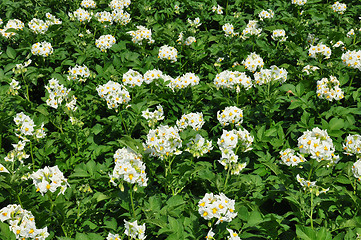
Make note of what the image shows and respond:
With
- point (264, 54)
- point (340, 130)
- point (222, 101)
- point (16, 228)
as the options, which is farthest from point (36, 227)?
point (264, 54)

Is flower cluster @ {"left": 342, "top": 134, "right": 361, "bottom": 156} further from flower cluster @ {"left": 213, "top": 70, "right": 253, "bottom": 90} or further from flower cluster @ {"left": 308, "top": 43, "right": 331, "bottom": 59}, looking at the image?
flower cluster @ {"left": 308, "top": 43, "right": 331, "bottom": 59}

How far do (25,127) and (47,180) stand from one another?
2.96ft

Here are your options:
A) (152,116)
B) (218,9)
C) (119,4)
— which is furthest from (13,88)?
(218,9)

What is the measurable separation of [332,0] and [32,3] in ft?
16.9

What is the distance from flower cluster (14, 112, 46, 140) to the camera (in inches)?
128

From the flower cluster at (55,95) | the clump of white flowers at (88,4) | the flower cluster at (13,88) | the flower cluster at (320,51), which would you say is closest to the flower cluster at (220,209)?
the flower cluster at (55,95)

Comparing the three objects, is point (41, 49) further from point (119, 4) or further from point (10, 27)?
point (119, 4)

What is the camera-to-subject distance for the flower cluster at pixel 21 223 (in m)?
2.30

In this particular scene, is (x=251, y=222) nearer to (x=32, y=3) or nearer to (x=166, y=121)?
(x=166, y=121)

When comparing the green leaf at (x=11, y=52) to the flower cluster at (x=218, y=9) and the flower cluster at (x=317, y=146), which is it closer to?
the flower cluster at (x=218, y=9)

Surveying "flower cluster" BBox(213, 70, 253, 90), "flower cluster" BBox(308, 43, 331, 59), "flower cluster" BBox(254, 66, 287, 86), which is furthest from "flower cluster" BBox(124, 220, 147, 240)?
"flower cluster" BBox(308, 43, 331, 59)

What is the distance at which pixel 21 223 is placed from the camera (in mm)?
2342

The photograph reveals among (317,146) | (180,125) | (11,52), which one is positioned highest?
(317,146)

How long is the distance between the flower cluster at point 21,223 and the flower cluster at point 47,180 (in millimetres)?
197
